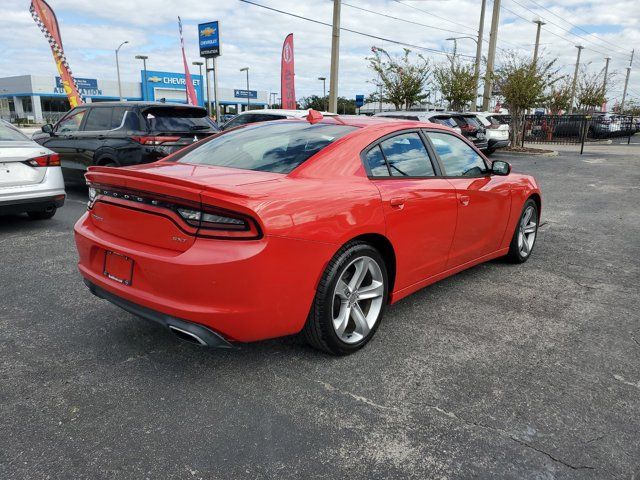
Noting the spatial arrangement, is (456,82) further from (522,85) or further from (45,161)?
(45,161)

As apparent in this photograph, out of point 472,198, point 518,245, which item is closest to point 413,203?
point 472,198

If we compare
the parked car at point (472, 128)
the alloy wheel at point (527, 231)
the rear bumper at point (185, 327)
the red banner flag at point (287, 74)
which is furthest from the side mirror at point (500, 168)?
the red banner flag at point (287, 74)

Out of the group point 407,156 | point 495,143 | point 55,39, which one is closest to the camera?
point 407,156

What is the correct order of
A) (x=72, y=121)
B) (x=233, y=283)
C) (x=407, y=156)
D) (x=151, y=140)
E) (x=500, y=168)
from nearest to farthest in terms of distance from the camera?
(x=233, y=283), (x=407, y=156), (x=500, y=168), (x=151, y=140), (x=72, y=121)

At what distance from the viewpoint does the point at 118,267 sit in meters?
2.90

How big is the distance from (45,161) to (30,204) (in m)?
0.58

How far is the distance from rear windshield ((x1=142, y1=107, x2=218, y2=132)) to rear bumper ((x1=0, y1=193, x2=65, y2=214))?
6.38 feet

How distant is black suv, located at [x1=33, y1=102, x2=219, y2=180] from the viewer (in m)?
7.75

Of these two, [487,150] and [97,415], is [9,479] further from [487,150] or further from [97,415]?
[487,150]

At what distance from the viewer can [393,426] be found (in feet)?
8.21

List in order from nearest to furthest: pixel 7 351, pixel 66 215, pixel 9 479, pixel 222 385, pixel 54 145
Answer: pixel 9 479 < pixel 222 385 < pixel 7 351 < pixel 66 215 < pixel 54 145

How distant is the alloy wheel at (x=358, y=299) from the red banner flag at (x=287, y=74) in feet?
65.6

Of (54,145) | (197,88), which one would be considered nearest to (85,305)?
(54,145)

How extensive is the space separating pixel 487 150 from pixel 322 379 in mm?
16594
